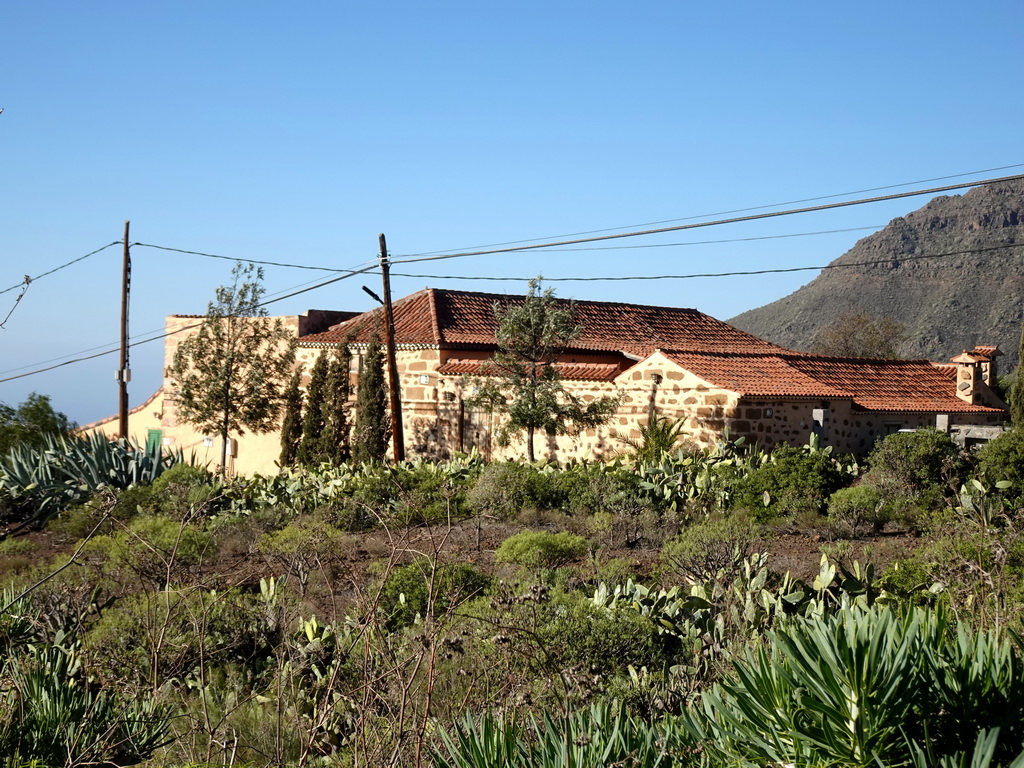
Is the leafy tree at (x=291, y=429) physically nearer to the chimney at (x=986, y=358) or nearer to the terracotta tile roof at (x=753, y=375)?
A: the terracotta tile roof at (x=753, y=375)

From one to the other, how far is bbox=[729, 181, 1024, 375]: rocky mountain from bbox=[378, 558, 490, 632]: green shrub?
43430 millimetres

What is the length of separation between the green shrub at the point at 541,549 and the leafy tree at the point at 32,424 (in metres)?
14.5

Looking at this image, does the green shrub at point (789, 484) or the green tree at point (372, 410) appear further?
the green tree at point (372, 410)

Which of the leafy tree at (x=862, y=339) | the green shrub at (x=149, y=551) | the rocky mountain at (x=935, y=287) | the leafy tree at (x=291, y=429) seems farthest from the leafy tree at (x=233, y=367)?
the rocky mountain at (x=935, y=287)

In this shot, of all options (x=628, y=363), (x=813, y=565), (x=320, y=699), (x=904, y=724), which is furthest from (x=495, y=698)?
(x=628, y=363)

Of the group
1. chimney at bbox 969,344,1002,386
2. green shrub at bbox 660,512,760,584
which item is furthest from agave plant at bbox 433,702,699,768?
chimney at bbox 969,344,1002,386

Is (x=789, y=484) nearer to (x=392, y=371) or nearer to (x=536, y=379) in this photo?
(x=536, y=379)

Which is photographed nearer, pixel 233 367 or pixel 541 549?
pixel 541 549

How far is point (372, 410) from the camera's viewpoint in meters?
23.0

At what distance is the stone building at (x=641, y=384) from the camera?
1894cm

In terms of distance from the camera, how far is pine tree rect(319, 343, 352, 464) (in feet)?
78.3

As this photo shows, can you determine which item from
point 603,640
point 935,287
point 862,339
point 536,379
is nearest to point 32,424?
point 536,379

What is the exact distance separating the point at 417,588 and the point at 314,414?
15891 mm

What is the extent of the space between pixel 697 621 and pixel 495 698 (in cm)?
262
